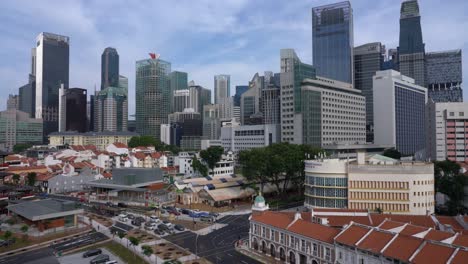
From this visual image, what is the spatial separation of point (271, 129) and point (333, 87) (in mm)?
34865

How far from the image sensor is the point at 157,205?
311 ft

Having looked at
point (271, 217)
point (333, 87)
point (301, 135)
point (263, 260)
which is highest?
point (333, 87)

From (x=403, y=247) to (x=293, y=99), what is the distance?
408 ft

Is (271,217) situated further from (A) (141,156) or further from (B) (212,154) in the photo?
(A) (141,156)

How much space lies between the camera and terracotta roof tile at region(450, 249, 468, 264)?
34938 millimetres

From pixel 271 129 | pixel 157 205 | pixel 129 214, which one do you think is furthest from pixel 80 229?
pixel 271 129

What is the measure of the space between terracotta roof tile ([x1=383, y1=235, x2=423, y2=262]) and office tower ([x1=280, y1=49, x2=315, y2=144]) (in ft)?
394

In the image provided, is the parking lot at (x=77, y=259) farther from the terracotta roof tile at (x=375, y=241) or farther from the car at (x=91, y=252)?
the terracotta roof tile at (x=375, y=241)

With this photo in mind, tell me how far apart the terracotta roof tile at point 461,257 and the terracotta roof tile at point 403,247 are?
385 cm

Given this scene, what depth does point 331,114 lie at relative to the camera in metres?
171

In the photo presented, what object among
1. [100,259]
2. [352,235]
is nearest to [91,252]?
[100,259]

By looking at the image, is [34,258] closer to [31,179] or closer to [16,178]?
[31,179]

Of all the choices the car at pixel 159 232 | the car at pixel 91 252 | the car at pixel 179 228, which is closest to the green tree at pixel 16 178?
the car at pixel 159 232

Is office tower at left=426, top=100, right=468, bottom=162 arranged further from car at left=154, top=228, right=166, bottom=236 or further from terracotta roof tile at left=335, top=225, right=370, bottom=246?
car at left=154, top=228, right=166, bottom=236
